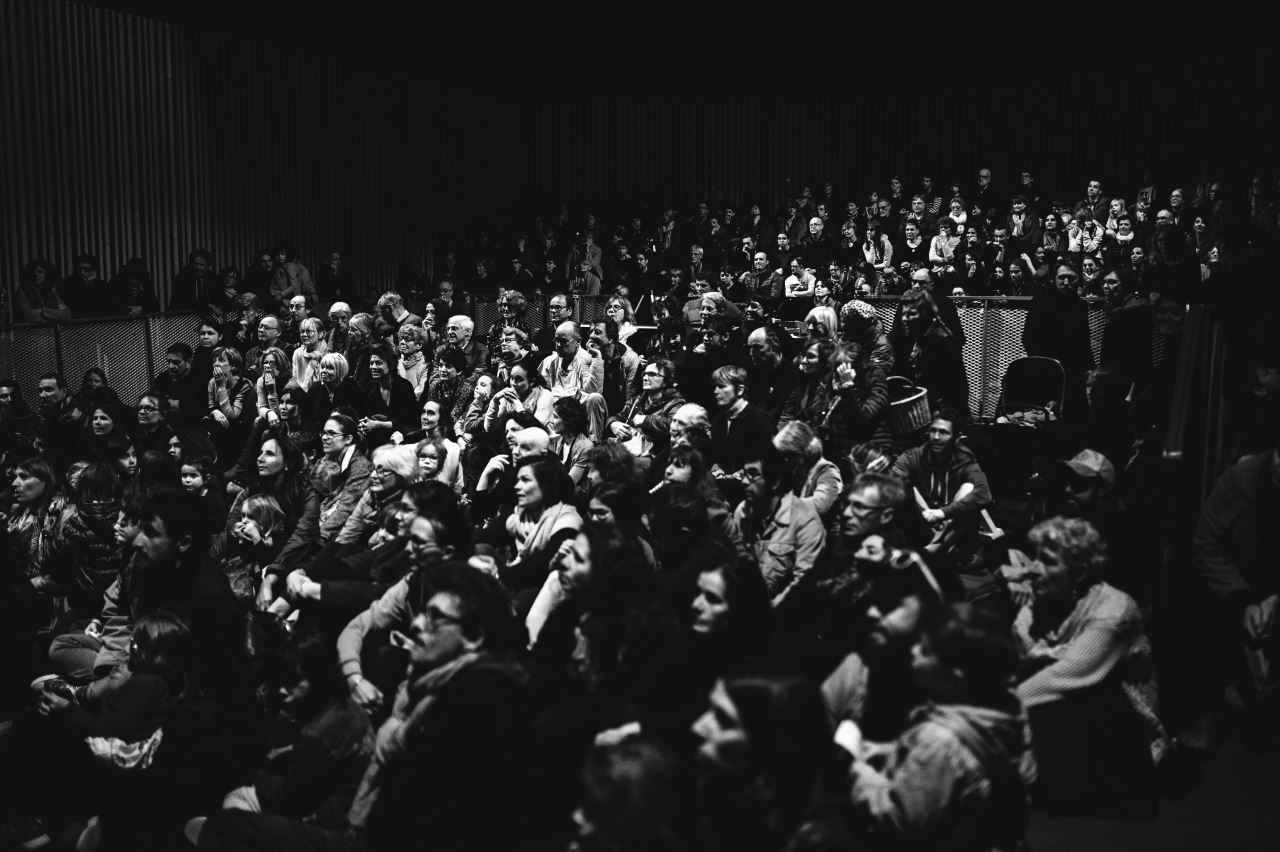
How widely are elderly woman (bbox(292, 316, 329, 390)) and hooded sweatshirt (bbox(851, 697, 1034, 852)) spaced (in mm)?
7854

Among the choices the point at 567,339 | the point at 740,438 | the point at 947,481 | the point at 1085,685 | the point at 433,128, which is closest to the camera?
the point at 1085,685

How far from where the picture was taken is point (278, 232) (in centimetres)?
1669

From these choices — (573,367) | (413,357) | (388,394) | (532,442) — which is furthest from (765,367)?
(413,357)

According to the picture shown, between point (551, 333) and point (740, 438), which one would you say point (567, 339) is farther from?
point (740, 438)

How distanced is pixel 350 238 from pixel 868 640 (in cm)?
1539

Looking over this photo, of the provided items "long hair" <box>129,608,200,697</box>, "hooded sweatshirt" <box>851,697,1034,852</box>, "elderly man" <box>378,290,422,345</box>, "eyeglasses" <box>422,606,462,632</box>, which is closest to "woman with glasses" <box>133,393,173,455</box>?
"elderly man" <box>378,290,422,345</box>

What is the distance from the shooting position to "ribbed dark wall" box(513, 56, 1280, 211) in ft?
56.8

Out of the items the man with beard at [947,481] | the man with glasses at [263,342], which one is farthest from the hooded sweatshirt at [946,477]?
the man with glasses at [263,342]

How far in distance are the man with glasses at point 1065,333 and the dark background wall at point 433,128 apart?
767cm

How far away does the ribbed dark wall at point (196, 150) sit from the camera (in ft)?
44.0

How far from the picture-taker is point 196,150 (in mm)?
15422

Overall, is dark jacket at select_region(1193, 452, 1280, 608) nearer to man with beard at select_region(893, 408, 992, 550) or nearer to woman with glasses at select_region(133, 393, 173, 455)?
man with beard at select_region(893, 408, 992, 550)

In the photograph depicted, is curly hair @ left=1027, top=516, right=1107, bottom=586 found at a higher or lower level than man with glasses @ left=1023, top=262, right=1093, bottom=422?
lower

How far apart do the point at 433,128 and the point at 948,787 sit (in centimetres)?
1755
